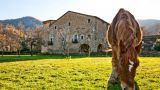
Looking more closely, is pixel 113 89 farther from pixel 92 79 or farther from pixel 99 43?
pixel 99 43

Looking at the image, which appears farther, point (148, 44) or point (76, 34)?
point (76, 34)

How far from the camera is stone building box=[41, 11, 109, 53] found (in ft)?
217

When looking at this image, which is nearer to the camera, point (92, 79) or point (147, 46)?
point (92, 79)

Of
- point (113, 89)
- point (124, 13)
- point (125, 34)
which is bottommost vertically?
point (113, 89)

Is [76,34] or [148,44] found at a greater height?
[76,34]

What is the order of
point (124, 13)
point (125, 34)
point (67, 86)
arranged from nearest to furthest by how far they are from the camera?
point (125, 34) → point (124, 13) → point (67, 86)

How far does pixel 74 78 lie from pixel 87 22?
53.2 metres

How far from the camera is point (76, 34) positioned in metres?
68.4

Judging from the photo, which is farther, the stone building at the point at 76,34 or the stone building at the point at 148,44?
the stone building at the point at 76,34

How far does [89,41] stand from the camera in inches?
2635

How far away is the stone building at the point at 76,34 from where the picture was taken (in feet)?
217

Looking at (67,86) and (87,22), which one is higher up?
(87,22)

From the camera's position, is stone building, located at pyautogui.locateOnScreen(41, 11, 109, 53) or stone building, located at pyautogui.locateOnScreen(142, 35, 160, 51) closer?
stone building, located at pyautogui.locateOnScreen(142, 35, 160, 51)

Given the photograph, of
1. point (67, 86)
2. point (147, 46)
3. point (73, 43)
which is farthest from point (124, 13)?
point (73, 43)
